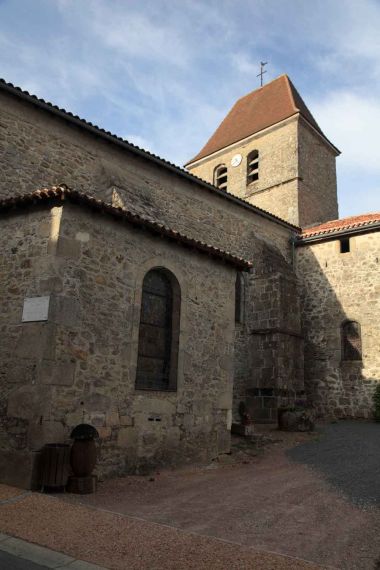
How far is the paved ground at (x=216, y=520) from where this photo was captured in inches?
154

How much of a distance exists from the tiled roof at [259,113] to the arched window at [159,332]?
16.4 metres

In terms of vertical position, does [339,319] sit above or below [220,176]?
below

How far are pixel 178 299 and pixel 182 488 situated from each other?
3.22m

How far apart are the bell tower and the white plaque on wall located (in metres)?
15.4

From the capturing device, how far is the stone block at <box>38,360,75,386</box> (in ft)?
20.4

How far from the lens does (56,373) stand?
20.7ft

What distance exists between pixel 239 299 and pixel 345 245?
449 centimetres

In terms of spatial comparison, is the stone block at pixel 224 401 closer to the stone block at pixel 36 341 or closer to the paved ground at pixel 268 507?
the paved ground at pixel 268 507

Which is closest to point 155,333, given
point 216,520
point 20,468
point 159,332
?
point 159,332

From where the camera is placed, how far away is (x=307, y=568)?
12.1ft

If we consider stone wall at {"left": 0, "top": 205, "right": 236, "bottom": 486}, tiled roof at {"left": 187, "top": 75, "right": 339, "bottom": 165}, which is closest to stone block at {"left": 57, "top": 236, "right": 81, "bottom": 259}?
stone wall at {"left": 0, "top": 205, "right": 236, "bottom": 486}

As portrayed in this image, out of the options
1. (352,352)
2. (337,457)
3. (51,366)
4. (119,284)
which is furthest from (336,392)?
(51,366)

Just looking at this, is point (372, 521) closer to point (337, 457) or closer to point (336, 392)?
point (337, 457)

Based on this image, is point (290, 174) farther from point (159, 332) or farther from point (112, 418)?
point (112, 418)
